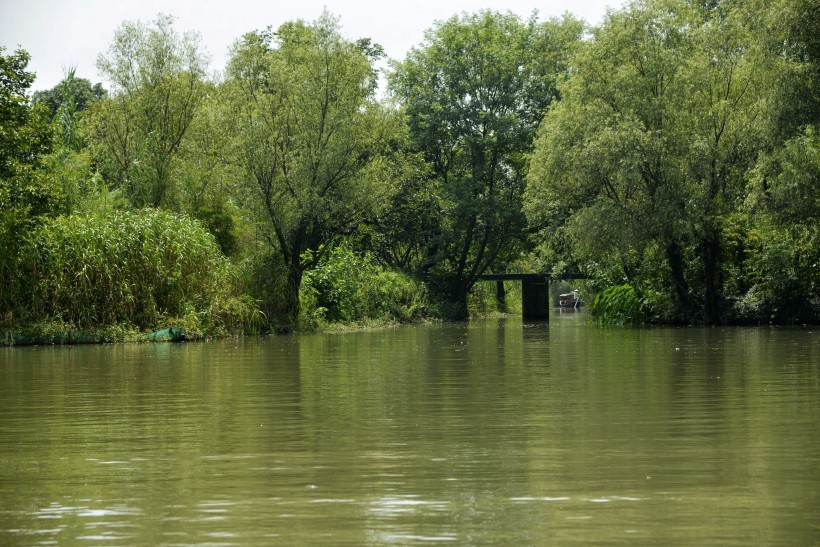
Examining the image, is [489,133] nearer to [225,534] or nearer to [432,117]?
[432,117]

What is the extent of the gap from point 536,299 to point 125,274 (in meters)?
42.7

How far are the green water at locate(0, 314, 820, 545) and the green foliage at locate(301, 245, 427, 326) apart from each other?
25.5 metres

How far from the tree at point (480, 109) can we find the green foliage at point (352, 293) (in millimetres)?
6696

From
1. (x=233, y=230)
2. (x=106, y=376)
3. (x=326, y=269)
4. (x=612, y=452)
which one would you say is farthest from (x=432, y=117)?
(x=612, y=452)

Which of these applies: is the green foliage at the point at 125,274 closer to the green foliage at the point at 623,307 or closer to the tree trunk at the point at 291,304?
the tree trunk at the point at 291,304

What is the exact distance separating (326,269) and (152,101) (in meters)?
10.3

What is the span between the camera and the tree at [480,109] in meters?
61.1

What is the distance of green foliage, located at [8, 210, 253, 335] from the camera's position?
3048 cm

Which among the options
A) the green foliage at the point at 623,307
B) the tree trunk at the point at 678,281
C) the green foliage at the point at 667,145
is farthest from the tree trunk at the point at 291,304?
the tree trunk at the point at 678,281

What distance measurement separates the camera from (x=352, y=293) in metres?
48.0

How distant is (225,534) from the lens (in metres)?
6.50

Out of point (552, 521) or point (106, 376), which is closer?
point (552, 521)

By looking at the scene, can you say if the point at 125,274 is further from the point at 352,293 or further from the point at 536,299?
the point at 536,299

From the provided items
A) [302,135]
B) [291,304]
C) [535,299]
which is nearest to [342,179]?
[302,135]
